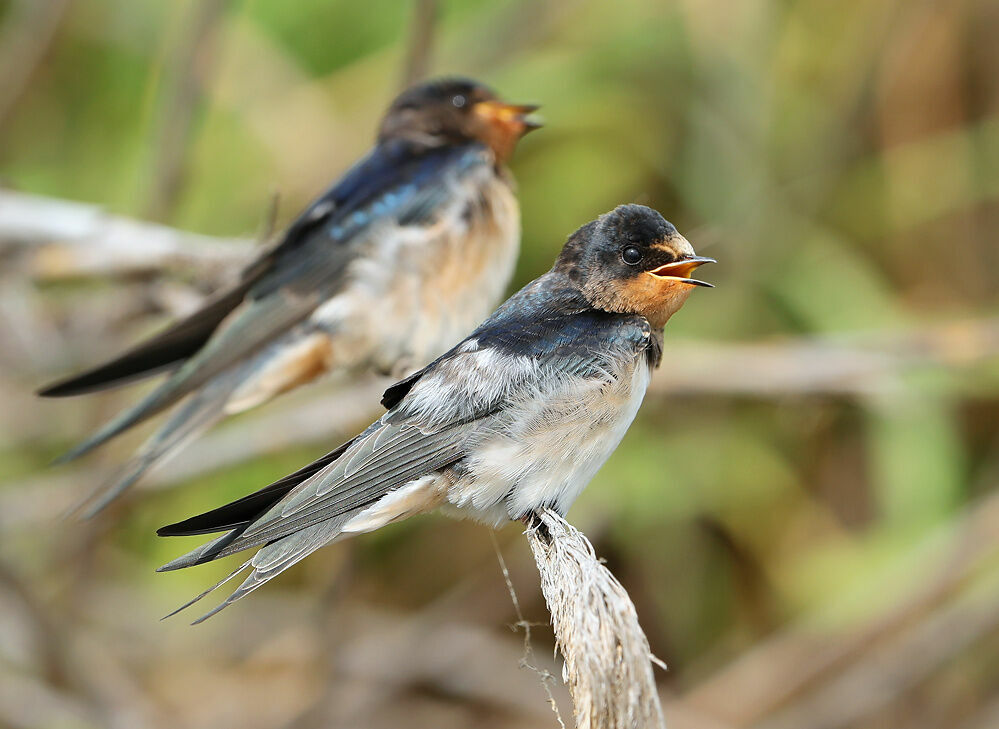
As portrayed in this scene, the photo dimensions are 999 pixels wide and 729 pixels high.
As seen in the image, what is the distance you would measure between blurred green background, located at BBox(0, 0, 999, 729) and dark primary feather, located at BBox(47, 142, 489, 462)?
502 mm

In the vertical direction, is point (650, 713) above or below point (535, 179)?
below

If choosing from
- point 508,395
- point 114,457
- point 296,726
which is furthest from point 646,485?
point 508,395

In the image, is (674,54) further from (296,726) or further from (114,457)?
(296,726)

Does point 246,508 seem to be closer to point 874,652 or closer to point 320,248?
point 320,248

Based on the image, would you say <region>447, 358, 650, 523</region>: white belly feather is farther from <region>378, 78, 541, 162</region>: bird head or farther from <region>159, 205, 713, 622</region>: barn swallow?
<region>378, 78, 541, 162</region>: bird head

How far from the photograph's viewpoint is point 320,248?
6.45 ft

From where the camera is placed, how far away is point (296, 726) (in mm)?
2650

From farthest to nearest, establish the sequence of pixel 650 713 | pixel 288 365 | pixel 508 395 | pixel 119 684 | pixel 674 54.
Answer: pixel 674 54
pixel 119 684
pixel 288 365
pixel 508 395
pixel 650 713

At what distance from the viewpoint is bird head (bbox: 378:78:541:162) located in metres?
2.03

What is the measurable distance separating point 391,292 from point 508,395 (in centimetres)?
77

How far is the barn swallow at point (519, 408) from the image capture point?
3.79 ft

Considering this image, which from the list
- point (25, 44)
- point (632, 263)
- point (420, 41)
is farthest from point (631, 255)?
point (25, 44)

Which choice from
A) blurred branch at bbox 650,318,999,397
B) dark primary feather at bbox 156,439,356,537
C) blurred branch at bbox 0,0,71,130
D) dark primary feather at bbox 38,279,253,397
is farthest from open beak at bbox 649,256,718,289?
blurred branch at bbox 0,0,71,130

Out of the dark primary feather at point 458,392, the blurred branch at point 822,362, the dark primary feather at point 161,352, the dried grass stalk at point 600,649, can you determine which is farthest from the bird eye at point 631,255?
the blurred branch at point 822,362
